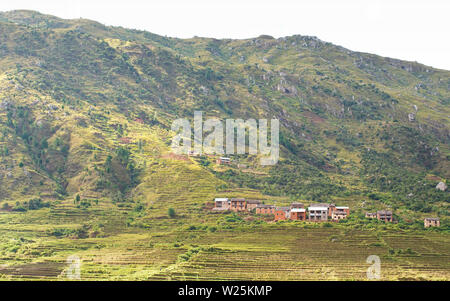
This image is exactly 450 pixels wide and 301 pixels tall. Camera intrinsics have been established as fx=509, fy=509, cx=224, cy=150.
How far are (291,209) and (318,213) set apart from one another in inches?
175

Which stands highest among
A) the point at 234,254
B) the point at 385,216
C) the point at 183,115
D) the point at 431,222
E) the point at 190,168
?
the point at 183,115

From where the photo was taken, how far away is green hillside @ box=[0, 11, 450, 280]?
67312mm

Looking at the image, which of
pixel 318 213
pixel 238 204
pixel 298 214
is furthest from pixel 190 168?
pixel 318 213

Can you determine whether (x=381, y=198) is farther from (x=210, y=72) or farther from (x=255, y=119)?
Result: (x=210, y=72)

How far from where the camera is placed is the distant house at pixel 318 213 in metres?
83.2

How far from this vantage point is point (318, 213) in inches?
3290

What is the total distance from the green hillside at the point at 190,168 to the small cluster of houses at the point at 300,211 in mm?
2332

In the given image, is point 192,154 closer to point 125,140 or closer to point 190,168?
point 190,168

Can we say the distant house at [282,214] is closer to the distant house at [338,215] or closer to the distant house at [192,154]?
the distant house at [338,215]

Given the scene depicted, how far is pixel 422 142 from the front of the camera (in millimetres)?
137500

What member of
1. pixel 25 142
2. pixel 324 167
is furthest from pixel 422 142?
pixel 25 142

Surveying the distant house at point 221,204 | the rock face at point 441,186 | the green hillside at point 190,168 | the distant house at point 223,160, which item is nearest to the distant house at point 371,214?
the green hillside at point 190,168
